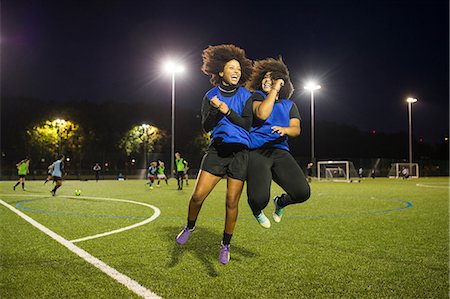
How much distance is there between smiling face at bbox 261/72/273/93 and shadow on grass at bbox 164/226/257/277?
239 centimetres

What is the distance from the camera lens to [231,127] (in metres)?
4.57

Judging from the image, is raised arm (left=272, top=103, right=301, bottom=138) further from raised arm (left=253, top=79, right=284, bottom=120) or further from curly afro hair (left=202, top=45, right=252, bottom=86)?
curly afro hair (left=202, top=45, right=252, bottom=86)

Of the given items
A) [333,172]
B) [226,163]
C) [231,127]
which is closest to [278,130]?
[231,127]

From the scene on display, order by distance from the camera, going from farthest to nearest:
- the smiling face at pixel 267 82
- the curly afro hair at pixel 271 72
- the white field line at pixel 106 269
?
1. the curly afro hair at pixel 271 72
2. the smiling face at pixel 267 82
3. the white field line at pixel 106 269

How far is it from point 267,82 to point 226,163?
4.65 feet

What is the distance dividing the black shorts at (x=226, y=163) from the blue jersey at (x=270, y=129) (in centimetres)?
48

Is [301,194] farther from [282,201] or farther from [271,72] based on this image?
[271,72]

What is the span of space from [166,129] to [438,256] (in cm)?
7231

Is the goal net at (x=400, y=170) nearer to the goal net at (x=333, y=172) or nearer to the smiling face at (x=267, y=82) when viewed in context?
the goal net at (x=333, y=172)

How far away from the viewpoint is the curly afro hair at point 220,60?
5.04 metres

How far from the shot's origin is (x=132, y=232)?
783 cm

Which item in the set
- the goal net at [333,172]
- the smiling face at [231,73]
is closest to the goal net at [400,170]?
the goal net at [333,172]

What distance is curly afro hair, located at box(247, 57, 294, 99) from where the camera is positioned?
553cm

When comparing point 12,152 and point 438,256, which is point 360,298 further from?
point 12,152
